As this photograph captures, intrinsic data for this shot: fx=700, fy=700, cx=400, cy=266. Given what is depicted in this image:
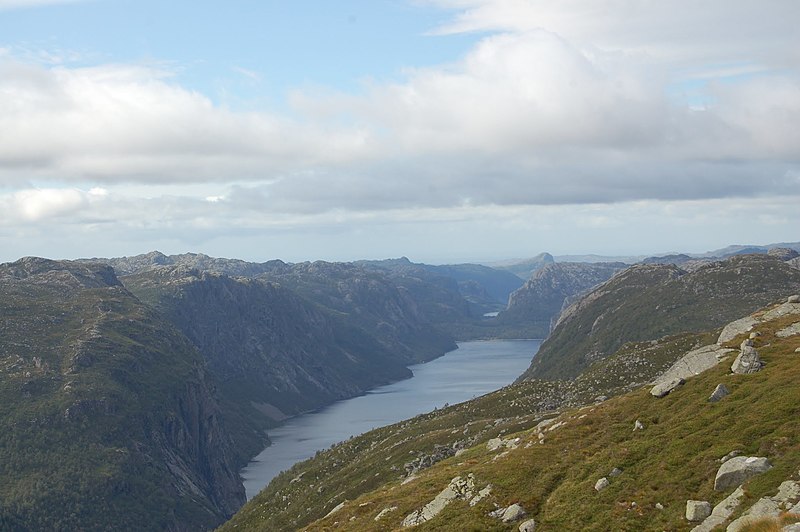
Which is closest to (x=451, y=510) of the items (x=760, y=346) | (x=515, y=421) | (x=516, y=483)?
(x=516, y=483)

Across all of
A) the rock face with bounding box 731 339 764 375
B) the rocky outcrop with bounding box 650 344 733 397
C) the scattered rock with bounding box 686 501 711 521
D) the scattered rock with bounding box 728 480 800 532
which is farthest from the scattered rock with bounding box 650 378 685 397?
the scattered rock with bounding box 728 480 800 532

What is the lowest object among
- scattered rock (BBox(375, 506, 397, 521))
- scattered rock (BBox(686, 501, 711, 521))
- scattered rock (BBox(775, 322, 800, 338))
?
scattered rock (BBox(375, 506, 397, 521))

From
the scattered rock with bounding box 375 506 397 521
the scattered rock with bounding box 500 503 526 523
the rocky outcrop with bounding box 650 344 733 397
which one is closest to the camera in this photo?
the scattered rock with bounding box 500 503 526 523

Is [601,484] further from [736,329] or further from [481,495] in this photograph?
[736,329]

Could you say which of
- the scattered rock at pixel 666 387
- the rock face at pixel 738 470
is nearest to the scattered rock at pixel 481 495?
the scattered rock at pixel 666 387

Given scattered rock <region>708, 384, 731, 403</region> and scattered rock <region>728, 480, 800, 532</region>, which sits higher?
scattered rock <region>708, 384, 731, 403</region>

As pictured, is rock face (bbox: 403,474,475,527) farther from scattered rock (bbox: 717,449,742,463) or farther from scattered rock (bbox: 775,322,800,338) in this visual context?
scattered rock (bbox: 775,322,800,338)
